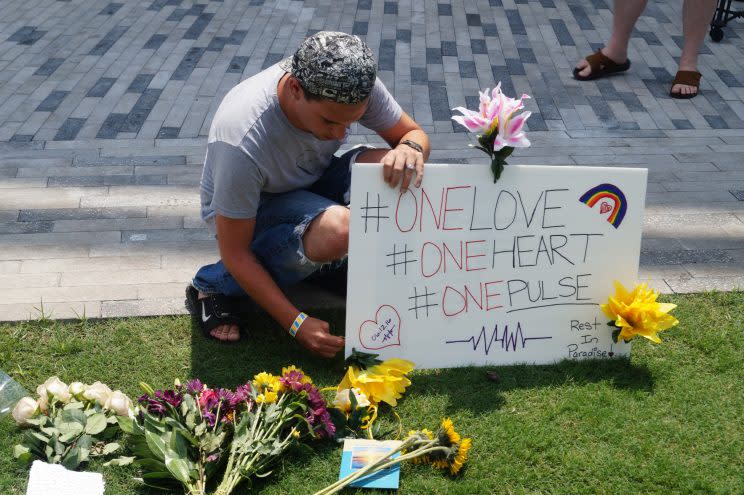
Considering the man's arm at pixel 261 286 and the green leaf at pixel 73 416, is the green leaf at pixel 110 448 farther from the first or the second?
the man's arm at pixel 261 286

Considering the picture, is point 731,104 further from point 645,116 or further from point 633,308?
point 633,308

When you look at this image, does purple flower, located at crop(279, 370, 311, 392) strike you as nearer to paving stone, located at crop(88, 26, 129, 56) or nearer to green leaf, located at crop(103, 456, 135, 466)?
green leaf, located at crop(103, 456, 135, 466)

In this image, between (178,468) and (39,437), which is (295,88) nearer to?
(178,468)

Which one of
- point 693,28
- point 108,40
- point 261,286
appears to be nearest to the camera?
point 261,286

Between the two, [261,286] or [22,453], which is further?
[261,286]

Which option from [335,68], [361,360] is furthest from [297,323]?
[335,68]

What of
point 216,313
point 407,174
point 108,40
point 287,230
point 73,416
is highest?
point 407,174

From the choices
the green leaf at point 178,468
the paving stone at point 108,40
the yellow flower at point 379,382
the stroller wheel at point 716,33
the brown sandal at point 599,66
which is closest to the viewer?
the green leaf at point 178,468

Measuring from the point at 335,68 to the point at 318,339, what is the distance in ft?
2.76

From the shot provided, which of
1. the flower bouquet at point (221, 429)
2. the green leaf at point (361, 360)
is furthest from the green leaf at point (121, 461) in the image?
the green leaf at point (361, 360)

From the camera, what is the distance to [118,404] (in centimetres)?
231

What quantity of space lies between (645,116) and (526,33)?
4.68ft

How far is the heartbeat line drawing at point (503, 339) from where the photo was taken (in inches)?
103

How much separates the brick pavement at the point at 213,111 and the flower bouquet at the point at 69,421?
0.62 meters
